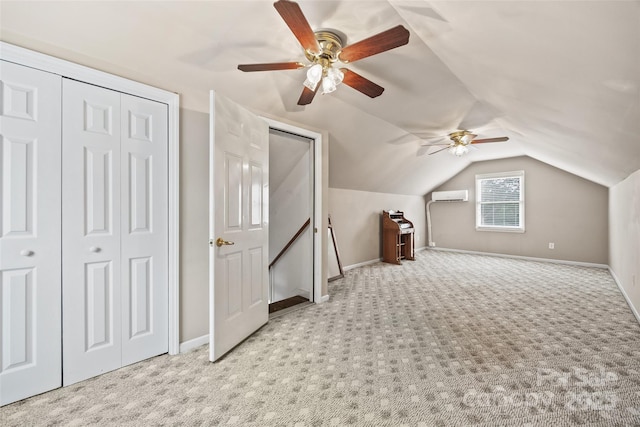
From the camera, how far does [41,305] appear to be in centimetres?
166

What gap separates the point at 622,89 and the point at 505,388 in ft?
6.36

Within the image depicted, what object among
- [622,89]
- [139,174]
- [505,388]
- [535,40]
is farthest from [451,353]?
[139,174]

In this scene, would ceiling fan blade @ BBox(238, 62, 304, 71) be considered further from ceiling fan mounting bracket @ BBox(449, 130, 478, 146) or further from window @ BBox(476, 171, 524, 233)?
window @ BBox(476, 171, 524, 233)

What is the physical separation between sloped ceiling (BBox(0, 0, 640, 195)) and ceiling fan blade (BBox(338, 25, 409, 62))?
0.96 feet

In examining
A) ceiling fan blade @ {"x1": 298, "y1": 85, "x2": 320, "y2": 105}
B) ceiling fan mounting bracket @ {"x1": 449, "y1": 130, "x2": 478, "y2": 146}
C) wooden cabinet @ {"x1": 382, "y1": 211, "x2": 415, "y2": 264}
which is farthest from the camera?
wooden cabinet @ {"x1": 382, "y1": 211, "x2": 415, "y2": 264}

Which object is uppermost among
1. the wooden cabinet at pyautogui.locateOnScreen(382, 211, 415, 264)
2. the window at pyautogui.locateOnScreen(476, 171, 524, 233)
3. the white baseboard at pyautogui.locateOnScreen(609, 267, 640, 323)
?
the window at pyautogui.locateOnScreen(476, 171, 524, 233)

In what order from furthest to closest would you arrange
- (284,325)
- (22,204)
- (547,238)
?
(547,238)
(284,325)
(22,204)

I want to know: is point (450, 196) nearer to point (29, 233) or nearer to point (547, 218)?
point (547, 218)

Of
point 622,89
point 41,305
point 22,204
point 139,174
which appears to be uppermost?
point 622,89

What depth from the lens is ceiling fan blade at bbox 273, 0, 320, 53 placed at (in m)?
1.32

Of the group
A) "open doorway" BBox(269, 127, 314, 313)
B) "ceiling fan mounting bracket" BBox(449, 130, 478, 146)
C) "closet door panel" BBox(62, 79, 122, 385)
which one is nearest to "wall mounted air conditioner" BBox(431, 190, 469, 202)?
"ceiling fan mounting bracket" BBox(449, 130, 478, 146)

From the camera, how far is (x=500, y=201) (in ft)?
21.2

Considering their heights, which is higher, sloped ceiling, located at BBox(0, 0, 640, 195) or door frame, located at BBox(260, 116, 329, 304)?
sloped ceiling, located at BBox(0, 0, 640, 195)

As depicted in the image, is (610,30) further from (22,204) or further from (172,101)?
(22,204)
